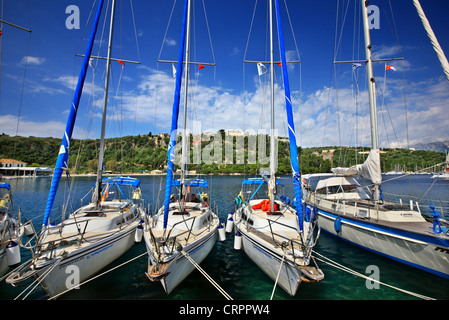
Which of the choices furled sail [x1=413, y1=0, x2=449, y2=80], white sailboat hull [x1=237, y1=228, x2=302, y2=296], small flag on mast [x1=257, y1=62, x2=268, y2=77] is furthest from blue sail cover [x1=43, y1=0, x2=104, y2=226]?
furled sail [x1=413, y1=0, x2=449, y2=80]

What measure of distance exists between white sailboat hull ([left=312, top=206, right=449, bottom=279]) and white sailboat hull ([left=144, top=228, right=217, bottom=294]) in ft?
30.0

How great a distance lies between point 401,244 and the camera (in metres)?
9.81

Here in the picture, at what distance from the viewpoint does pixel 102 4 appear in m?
12.1

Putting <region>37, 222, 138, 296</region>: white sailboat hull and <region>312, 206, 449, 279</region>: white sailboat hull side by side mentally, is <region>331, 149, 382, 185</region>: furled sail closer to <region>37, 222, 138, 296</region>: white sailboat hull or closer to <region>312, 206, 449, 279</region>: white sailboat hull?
Answer: <region>312, 206, 449, 279</region>: white sailboat hull

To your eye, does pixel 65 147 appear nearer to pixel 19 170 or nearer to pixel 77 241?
pixel 77 241

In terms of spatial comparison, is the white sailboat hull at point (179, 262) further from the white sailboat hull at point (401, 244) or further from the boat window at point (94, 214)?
the white sailboat hull at point (401, 244)

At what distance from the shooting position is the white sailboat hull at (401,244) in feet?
28.0

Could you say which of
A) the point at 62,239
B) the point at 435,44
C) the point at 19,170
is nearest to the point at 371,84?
the point at 435,44

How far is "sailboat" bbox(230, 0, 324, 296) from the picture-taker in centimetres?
702

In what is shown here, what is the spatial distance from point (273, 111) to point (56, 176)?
452 inches

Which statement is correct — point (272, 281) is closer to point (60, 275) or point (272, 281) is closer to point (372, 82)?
point (60, 275)

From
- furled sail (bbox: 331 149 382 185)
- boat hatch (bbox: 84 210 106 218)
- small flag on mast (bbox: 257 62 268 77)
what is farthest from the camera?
small flag on mast (bbox: 257 62 268 77)
